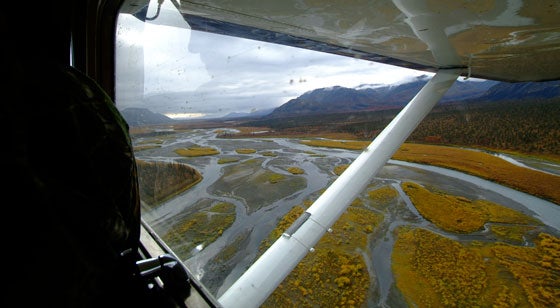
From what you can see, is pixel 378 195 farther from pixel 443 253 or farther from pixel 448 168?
pixel 448 168

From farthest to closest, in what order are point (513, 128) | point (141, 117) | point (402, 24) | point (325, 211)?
point (513, 128)
point (141, 117)
point (325, 211)
point (402, 24)

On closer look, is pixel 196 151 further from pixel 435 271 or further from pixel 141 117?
pixel 435 271

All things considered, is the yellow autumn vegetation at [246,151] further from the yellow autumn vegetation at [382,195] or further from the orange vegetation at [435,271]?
the yellow autumn vegetation at [382,195]

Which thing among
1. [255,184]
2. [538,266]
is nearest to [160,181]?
[255,184]

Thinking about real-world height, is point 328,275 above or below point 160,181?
below

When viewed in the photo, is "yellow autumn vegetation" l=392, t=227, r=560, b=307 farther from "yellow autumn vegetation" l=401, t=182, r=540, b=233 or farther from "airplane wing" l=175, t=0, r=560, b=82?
"airplane wing" l=175, t=0, r=560, b=82

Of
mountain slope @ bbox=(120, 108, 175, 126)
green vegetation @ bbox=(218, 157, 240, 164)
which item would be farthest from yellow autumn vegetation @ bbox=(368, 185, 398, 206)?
mountain slope @ bbox=(120, 108, 175, 126)

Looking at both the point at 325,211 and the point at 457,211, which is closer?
the point at 325,211

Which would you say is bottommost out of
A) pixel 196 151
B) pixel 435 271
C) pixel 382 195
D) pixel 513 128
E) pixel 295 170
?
pixel 435 271
